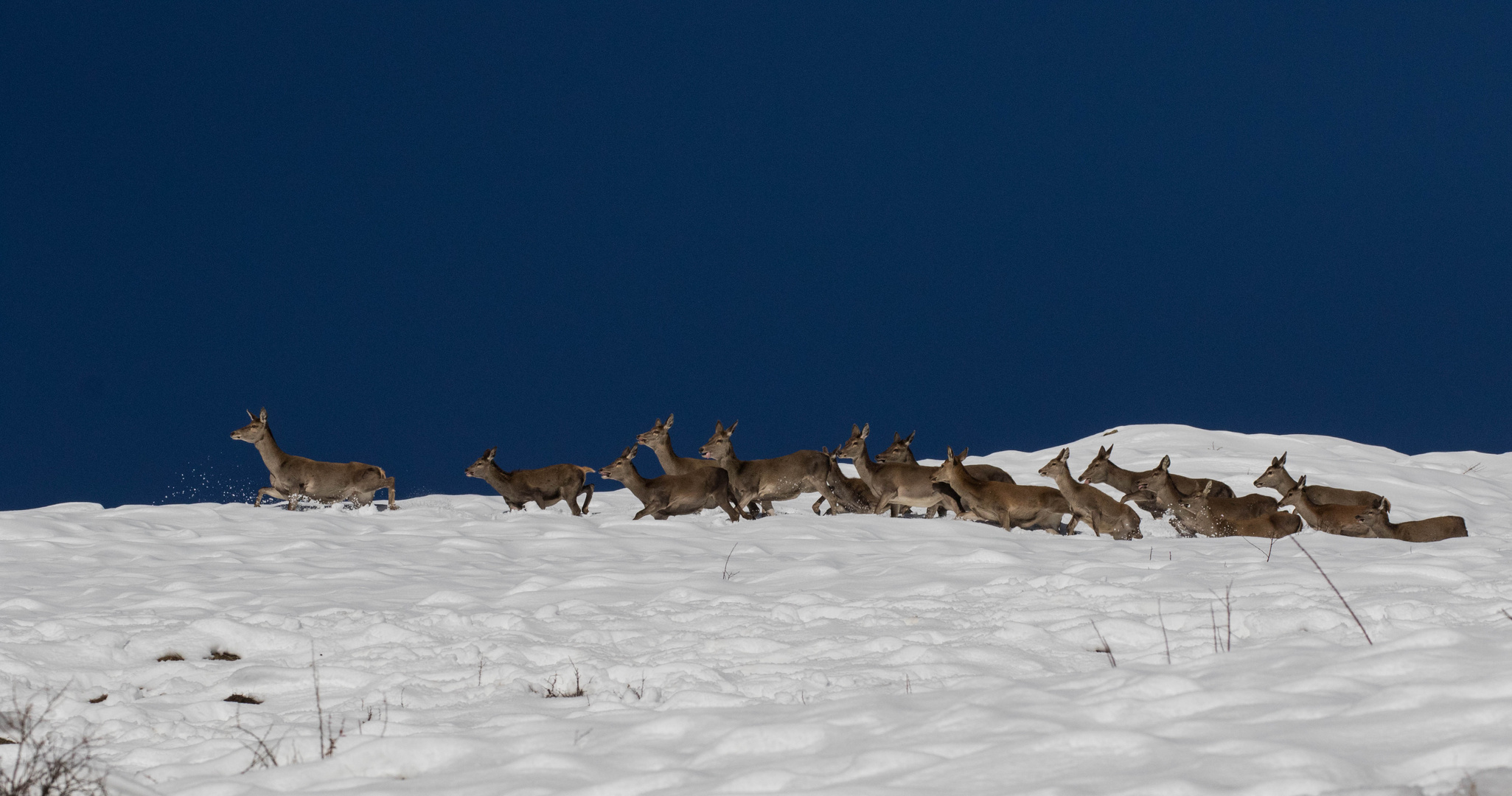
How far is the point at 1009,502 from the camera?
560 inches

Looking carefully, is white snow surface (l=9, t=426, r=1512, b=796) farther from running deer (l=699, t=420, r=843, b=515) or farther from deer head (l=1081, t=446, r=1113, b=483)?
deer head (l=1081, t=446, r=1113, b=483)

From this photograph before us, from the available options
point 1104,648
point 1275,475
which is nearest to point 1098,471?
point 1275,475

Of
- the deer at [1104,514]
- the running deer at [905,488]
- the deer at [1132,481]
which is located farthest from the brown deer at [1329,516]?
the running deer at [905,488]

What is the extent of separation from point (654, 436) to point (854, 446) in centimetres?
292

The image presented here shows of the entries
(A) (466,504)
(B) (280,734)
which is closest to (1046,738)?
(B) (280,734)

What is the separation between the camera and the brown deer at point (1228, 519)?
12320 millimetres

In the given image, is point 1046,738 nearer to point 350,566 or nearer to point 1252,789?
point 1252,789

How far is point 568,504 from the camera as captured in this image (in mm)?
16094

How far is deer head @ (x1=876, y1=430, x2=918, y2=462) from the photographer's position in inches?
675

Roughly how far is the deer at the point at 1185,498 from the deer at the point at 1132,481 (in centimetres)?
7

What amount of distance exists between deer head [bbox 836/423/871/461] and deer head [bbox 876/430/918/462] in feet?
2.42

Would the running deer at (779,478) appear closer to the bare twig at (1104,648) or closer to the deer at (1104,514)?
the deer at (1104,514)

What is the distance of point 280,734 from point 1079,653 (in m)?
3.98

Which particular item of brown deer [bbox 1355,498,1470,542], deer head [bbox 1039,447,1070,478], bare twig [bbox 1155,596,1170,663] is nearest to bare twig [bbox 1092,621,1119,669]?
bare twig [bbox 1155,596,1170,663]
